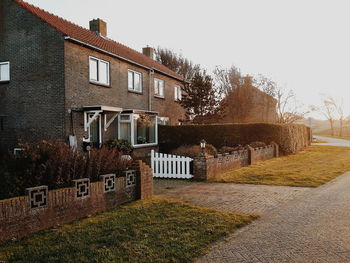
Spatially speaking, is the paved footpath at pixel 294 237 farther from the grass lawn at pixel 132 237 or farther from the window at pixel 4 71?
the window at pixel 4 71

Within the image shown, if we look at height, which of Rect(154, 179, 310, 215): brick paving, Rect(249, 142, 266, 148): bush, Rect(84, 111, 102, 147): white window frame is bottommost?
Rect(154, 179, 310, 215): brick paving

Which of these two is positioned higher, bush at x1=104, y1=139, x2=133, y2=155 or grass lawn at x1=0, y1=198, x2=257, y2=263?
bush at x1=104, y1=139, x2=133, y2=155

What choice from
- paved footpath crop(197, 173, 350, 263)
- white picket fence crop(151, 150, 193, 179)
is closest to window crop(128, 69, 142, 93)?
white picket fence crop(151, 150, 193, 179)

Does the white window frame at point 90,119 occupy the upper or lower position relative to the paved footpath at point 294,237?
upper

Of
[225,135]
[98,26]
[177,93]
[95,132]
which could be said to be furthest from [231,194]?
[177,93]

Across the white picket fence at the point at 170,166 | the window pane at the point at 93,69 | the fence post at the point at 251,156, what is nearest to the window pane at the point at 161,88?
the window pane at the point at 93,69

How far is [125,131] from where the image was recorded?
65.0 ft

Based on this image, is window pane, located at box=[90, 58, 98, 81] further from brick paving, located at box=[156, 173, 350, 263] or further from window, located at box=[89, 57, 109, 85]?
brick paving, located at box=[156, 173, 350, 263]

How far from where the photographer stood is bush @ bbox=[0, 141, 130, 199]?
6554 mm

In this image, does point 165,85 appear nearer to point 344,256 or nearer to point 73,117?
point 73,117

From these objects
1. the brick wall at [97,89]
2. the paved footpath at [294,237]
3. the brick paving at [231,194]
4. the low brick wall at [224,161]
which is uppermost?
the brick wall at [97,89]

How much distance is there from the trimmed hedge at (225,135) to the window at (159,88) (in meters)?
3.28

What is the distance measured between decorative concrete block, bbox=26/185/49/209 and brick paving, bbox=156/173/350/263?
3.16 meters

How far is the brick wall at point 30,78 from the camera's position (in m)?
15.7
